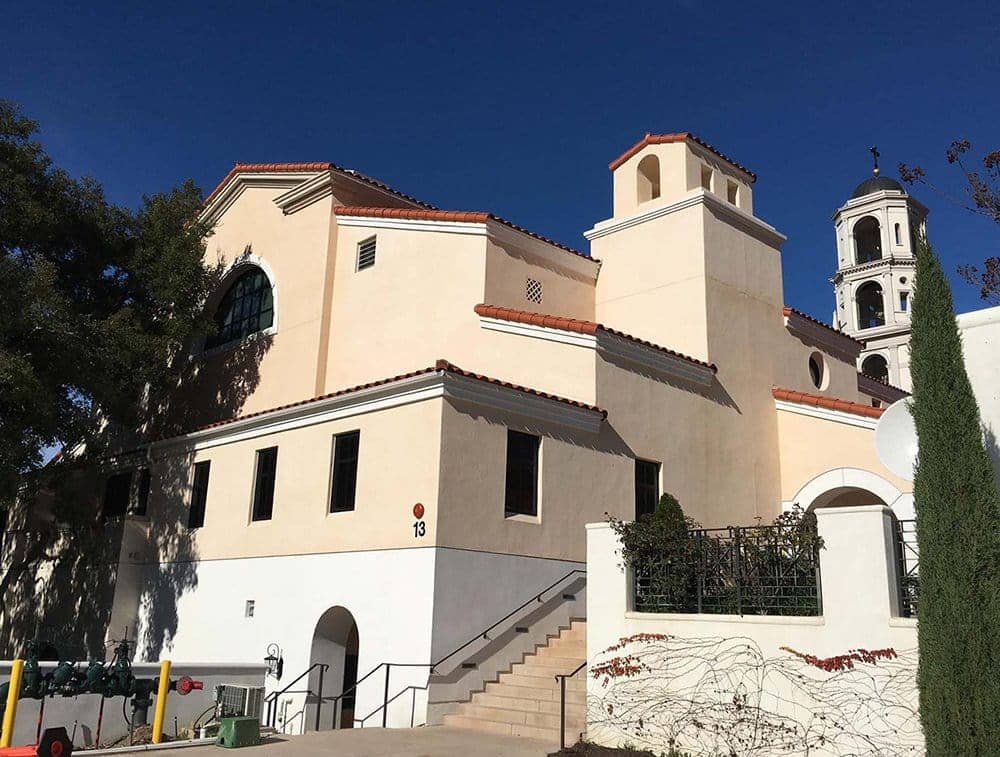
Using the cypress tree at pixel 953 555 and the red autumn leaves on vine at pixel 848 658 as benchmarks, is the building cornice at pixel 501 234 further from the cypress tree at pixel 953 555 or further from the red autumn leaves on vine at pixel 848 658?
the red autumn leaves on vine at pixel 848 658

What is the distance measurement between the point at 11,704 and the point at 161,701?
2.01 m

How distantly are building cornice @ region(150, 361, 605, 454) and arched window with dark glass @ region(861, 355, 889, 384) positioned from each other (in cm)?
2963

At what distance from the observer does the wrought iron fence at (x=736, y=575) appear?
1035 cm

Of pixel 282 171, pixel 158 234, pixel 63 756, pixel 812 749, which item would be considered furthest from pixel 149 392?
pixel 812 749

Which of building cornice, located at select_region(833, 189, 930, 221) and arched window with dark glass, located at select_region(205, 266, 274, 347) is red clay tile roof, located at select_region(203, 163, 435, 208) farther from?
building cornice, located at select_region(833, 189, 930, 221)

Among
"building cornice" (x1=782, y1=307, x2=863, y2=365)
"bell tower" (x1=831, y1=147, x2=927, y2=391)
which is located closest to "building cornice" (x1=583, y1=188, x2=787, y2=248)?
"building cornice" (x1=782, y1=307, x2=863, y2=365)

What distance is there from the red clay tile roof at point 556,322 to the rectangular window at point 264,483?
5.38m

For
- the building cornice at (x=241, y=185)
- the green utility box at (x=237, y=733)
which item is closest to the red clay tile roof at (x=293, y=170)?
the building cornice at (x=241, y=185)

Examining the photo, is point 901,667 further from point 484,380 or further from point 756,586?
point 484,380

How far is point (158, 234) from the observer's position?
2322 cm

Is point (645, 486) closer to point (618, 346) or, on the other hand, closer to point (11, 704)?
point (618, 346)

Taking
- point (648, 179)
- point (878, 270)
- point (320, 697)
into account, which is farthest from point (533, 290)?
point (878, 270)

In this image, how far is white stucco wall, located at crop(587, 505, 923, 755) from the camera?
934 cm

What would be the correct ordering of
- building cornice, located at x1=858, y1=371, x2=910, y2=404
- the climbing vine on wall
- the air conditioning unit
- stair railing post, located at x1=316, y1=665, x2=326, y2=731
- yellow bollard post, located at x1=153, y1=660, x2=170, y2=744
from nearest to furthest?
the climbing vine on wall, yellow bollard post, located at x1=153, y1=660, x2=170, y2=744, the air conditioning unit, stair railing post, located at x1=316, y1=665, x2=326, y2=731, building cornice, located at x1=858, y1=371, x2=910, y2=404
